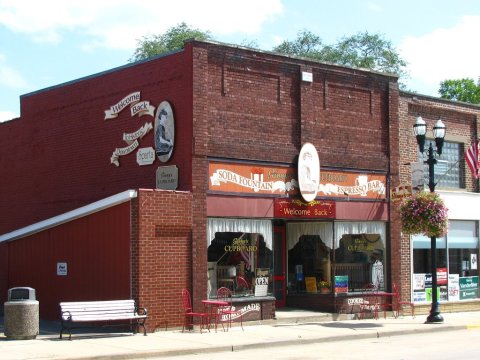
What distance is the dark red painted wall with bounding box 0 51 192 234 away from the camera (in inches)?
791

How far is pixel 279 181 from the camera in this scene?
2111 cm

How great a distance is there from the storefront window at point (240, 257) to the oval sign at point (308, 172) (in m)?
1.44

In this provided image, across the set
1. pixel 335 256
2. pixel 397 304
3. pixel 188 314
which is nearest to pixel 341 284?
pixel 335 256

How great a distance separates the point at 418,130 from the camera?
21672 millimetres

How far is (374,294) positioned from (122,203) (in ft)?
27.9

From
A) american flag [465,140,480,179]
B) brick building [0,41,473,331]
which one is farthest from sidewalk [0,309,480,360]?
american flag [465,140,480,179]

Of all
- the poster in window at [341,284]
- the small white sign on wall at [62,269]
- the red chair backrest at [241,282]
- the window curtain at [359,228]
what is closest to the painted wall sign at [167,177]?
the red chair backrest at [241,282]

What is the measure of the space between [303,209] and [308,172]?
1030 mm

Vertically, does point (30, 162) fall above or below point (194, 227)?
above

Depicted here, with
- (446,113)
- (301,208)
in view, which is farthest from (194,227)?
(446,113)

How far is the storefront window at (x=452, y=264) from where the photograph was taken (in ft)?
81.1

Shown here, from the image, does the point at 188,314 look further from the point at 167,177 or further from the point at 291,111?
the point at 291,111

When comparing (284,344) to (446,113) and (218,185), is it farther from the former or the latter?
(446,113)

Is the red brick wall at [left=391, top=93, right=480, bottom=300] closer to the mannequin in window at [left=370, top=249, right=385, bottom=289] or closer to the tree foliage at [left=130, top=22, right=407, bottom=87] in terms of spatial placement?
the mannequin in window at [left=370, top=249, right=385, bottom=289]
